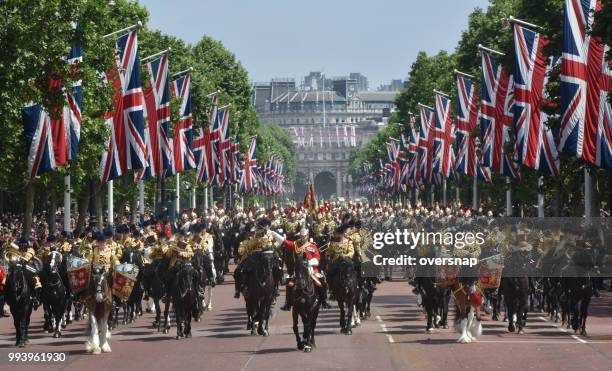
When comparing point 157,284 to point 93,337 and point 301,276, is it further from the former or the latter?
point 301,276

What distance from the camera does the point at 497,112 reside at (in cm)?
5244

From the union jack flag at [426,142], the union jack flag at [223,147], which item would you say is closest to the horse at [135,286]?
the union jack flag at [223,147]

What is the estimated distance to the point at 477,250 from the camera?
31312 mm

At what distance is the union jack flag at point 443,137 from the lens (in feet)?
242

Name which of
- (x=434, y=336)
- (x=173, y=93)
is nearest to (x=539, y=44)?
(x=434, y=336)

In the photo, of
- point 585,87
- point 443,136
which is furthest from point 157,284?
point 443,136

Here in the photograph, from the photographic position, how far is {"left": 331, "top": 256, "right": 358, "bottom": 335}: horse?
30.8 meters

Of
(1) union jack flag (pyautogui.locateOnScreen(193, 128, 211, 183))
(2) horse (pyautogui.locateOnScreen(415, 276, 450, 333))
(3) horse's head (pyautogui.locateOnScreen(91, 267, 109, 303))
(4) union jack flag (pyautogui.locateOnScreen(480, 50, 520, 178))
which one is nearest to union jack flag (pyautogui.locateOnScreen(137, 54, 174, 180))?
(4) union jack flag (pyautogui.locateOnScreen(480, 50, 520, 178))

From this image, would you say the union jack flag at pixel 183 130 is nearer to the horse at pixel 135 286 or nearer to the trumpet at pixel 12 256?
the horse at pixel 135 286

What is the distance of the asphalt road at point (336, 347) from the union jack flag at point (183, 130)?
24.1 m

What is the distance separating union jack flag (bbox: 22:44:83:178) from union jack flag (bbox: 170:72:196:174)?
19.4 metres

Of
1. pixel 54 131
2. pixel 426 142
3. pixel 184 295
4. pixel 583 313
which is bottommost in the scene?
pixel 583 313

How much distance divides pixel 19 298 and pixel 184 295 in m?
3.37

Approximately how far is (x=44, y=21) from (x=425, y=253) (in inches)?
447
